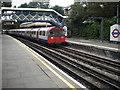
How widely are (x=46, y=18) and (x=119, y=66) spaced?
25.4m

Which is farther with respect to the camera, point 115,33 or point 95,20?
point 95,20

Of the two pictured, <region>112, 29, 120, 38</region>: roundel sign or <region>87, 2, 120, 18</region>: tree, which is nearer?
<region>112, 29, 120, 38</region>: roundel sign

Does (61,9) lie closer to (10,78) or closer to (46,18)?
(46,18)

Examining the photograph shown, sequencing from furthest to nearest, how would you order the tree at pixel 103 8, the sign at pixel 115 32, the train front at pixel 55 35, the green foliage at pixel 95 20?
1. the green foliage at pixel 95 20
2. the tree at pixel 103 8
3. the train front at pixel 55 35
4. the sign at pixel 115 32

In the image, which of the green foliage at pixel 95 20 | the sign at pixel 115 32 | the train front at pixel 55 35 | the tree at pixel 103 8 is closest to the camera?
the sign at pixel 115 32

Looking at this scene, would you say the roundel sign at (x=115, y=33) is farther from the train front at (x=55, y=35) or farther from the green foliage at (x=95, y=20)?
the train front at (x=55, y=35)

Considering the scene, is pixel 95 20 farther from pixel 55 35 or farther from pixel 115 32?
pixel 55 35

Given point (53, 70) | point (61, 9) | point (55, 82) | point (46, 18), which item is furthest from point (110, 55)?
point (61, 9)

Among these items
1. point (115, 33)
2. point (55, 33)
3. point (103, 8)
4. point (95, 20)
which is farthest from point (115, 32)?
point (95, 20)

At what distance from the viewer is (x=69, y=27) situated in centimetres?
3219

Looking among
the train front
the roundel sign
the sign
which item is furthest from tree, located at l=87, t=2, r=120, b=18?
Result: the train front

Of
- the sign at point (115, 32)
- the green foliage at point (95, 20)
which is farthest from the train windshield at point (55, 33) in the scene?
the green foliage at point (95, 20)

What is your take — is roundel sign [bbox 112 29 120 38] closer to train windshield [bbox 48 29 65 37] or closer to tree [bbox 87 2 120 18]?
tree [bbox 87 2 120 18]

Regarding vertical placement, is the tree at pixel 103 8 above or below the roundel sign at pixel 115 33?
above
